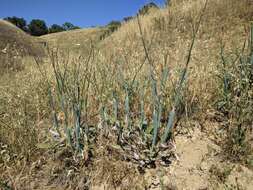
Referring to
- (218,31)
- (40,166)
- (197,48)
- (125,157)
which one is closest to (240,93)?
(125,157)

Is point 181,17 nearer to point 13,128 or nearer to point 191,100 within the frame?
point 191,100

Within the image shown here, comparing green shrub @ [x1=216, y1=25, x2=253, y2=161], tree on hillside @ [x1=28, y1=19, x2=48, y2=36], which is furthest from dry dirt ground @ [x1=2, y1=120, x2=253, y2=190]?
tree on hillside @ [x1=28, y1=19, x2=48, y2=36]

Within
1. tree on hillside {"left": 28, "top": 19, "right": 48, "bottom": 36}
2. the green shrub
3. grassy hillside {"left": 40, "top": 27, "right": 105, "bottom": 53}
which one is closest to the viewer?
the green shrub

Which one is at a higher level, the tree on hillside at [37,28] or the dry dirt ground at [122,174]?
the tree on hillside at [37,28]

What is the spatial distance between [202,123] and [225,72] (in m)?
0.57

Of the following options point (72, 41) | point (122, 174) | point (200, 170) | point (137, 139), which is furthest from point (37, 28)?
point (200, 170)

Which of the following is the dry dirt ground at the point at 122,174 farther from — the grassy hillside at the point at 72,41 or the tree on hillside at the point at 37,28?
the tree on hillside at the point at 37,28

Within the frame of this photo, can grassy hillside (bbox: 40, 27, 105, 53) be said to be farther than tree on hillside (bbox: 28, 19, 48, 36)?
No

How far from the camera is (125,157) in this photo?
2.27 m

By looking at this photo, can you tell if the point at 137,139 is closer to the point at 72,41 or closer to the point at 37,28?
the point at 72,41

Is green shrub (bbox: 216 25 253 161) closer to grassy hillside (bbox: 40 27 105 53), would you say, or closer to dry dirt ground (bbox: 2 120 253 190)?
dry dirt ground (bbox: 2 120 253 190)

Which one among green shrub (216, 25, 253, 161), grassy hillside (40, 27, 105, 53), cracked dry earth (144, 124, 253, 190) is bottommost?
cracked dry earth (144, 124, 253, 190)

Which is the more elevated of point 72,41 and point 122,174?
point 72,41

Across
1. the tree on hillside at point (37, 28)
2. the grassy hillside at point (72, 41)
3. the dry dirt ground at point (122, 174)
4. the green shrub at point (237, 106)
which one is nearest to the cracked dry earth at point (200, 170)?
the dry dirt ground at point (122, 174)
